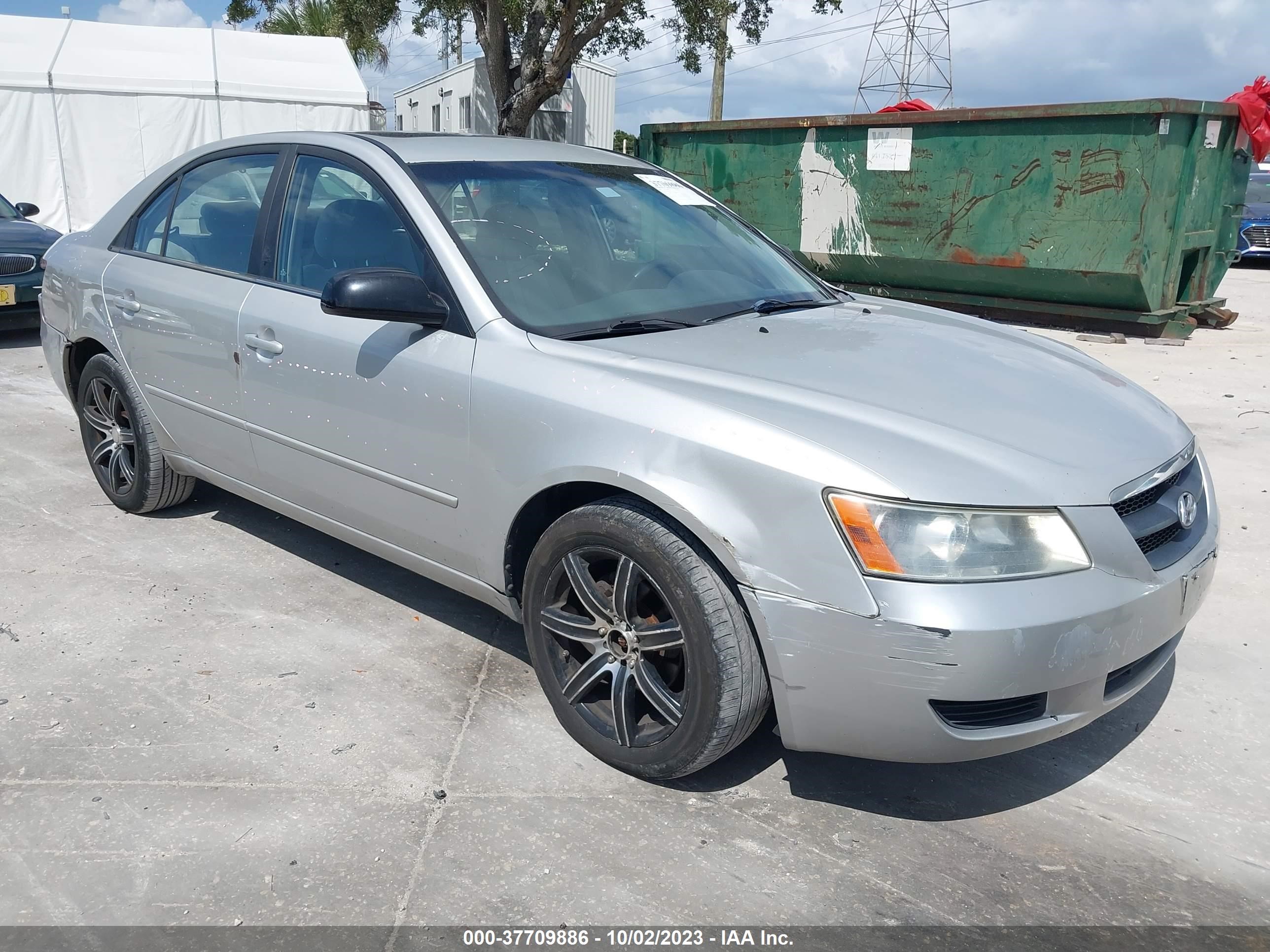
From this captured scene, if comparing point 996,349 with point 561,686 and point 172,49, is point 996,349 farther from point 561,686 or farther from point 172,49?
point 172,49

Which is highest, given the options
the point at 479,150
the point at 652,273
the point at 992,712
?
the point at 479,150

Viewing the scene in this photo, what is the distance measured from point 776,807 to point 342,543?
2453 millimetres

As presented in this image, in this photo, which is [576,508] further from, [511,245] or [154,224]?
[154,224]

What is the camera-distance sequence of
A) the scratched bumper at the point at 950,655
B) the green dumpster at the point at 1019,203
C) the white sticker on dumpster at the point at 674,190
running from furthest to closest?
the green dumpster at the point at 1019,203 → the white sticker on dumpster at the point at 674,190 → the scratched bumper at the point at 950,655

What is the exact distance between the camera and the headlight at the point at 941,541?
7.34ft

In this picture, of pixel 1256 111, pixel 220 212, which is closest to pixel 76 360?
pixel 220 212

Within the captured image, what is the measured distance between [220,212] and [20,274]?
556 cm

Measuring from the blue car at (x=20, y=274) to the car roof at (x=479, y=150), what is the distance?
598 centimetres

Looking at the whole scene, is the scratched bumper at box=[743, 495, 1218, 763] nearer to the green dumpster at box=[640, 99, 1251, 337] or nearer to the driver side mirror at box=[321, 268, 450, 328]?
the driver side mirror at box=[321, 268, 450, 328]

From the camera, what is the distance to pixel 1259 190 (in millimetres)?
17672

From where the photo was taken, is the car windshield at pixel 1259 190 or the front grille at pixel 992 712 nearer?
the front grille at pixel 992 712

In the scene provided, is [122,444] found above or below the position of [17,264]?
below

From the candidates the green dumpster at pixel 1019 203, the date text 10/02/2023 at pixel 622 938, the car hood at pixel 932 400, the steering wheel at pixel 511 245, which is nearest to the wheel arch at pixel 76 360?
the steering wheel at pixel 511 245

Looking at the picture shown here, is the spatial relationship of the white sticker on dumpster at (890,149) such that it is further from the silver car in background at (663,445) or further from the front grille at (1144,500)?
the front grille at (1144,500)
